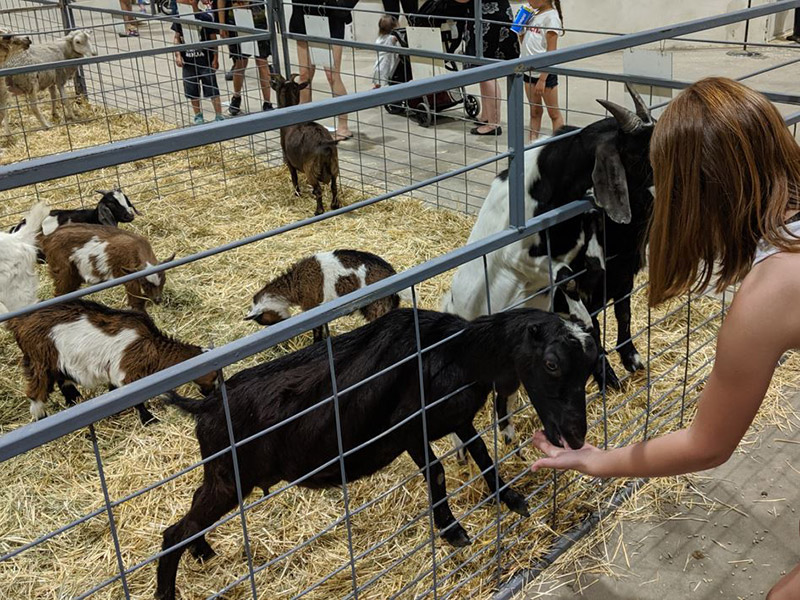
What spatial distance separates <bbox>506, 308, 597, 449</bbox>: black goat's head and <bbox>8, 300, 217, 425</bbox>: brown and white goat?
204cm

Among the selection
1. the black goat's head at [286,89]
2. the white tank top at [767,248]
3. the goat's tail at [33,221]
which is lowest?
the goat's tail at [33,221]

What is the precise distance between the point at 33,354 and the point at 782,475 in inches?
134

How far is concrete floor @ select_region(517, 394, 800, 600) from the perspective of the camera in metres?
2.64

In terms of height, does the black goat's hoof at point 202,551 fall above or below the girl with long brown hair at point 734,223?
below

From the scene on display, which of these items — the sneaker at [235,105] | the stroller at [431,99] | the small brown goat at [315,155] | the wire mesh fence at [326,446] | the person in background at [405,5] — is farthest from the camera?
the person in background at [405,5]

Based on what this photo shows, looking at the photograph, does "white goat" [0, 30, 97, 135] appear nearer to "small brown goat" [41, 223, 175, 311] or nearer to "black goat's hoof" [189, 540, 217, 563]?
"small brown goat" [41, 223, 175, 311]

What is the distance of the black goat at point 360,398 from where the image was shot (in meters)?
2.29

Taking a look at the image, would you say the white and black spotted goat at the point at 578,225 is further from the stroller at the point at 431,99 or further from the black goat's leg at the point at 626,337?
the stroller at the point at 431,99

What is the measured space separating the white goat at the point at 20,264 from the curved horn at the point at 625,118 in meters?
3.27

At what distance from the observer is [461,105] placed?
9555 millimetres

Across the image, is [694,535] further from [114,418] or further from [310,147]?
[310,147]

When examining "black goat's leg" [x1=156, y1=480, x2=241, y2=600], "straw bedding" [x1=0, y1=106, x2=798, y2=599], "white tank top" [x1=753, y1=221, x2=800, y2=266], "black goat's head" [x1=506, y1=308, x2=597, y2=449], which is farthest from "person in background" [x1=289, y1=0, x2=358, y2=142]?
"white tank top" [x1=753, y1=221, x2=800, y2=266]

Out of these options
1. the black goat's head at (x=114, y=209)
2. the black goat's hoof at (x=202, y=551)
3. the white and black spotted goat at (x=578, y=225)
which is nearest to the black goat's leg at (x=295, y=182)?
the black goat's head at (x=114, y=209)

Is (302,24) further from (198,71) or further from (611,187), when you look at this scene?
(611,187)
